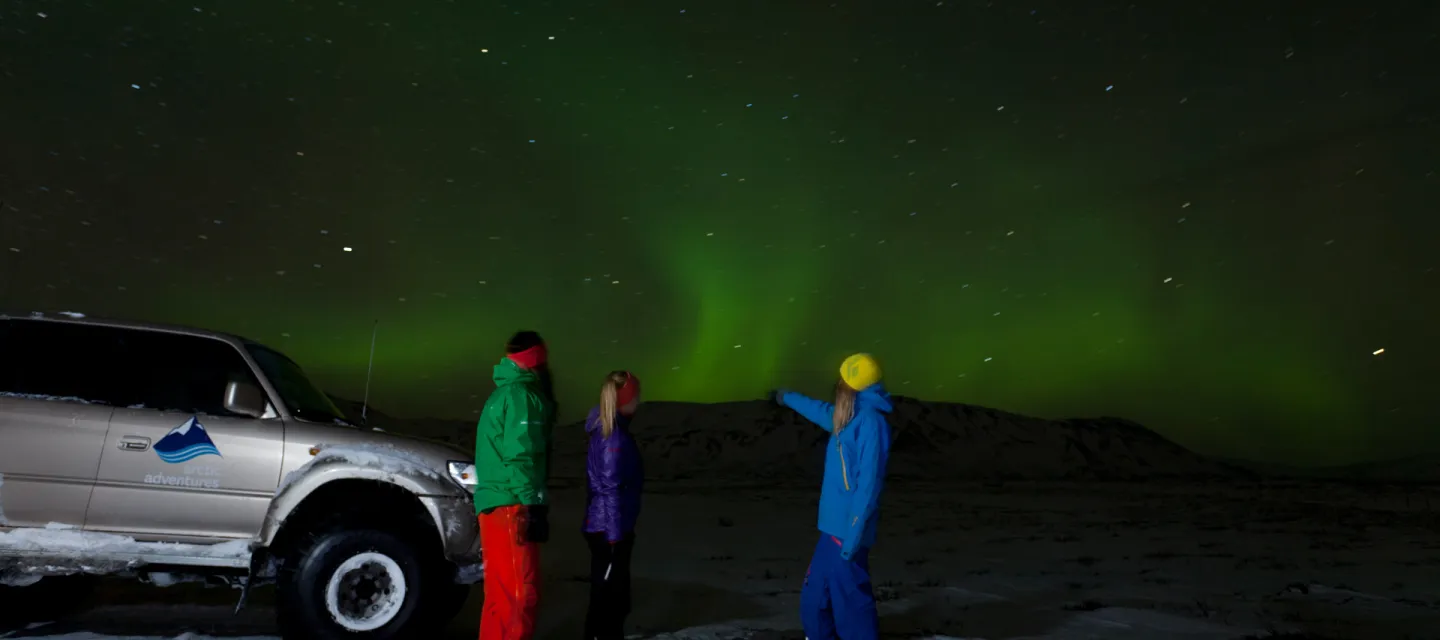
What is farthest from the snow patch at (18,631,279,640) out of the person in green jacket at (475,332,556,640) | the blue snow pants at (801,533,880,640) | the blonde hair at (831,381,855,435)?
the blonde hair at (831,381,855,435)

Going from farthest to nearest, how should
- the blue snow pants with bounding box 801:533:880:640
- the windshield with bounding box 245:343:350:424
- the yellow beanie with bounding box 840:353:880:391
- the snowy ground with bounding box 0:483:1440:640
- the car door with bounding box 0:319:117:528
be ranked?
the snowy ground with bounding box 0:483:1440:640 < the windshield with bounding box 245:343:350:424 < the car door with bounding box 0:319:117:528 < the yellow beanie with bounding box 840:353:880:391 < the blue snow pants with bounding box 801:533:880:640

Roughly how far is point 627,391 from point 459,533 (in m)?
1.34

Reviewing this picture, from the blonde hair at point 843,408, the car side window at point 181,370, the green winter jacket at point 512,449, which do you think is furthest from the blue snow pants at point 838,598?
the car side window at point 181,370

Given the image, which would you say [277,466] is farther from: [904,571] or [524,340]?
[904,571]

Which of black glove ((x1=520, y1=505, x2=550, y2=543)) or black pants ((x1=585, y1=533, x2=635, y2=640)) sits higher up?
black glove ((x1=520, y1=505, x2=550, y2=543))

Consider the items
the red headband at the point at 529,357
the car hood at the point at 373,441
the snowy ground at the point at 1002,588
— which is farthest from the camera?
the snowy ground at the point at 1002,588

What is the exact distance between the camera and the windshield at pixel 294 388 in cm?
641

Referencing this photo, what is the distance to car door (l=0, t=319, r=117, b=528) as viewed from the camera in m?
5.88

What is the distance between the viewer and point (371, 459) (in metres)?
6.07

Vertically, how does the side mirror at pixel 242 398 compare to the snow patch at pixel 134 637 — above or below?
above

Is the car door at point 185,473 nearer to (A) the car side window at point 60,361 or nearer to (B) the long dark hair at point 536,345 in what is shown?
(A) the car side window at point 60,361

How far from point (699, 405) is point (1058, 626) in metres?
156

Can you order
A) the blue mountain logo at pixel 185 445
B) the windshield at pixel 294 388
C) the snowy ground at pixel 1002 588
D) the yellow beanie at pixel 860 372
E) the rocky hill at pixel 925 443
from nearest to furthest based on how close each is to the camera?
the yellow beanie at pixel 860 372, the blue mountain logo at pixel 185 445, the windshield at pixel 294 388, the snowy ground at pixel 1002 588, the rocky hill at pixel 925 443

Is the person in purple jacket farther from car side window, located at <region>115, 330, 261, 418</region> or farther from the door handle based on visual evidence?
the door handle
